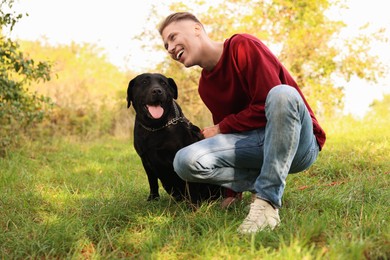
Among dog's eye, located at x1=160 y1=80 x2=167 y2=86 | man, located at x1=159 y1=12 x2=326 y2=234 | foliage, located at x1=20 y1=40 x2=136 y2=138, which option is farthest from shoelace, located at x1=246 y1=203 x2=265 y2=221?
foliage, located at x1=20 y1=40 x2=136 y2=138

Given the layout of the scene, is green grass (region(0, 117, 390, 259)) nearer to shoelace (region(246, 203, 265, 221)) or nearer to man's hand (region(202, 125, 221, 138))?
shoelace (region(246, 203, 265, 221))

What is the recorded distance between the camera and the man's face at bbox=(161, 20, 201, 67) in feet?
9.41

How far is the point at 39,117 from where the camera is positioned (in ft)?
22.1

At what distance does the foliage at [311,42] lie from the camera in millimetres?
11055

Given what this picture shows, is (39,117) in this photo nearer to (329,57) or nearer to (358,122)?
(358,122)

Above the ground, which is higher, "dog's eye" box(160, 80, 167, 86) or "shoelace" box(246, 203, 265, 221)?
"dog's eye" box(160, 80, 167, 86)

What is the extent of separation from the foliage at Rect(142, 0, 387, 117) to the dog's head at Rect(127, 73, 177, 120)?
24.8 feet

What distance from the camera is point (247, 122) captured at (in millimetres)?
2713

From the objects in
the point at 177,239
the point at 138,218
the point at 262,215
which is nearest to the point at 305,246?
the point at 262,215

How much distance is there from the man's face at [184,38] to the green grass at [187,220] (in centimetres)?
101

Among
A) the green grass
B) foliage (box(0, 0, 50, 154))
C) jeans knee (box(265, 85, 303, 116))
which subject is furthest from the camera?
foliage (box(0, 0, 50, 154))

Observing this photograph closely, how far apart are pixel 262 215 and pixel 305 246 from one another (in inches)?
16.3

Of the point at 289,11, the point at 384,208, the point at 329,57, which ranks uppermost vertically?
the point at 289,11

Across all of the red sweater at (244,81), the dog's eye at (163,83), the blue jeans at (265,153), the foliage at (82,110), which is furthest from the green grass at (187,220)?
the foliage at (82,110)
